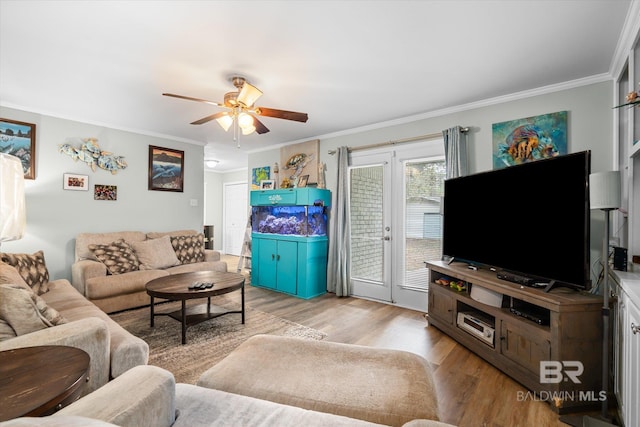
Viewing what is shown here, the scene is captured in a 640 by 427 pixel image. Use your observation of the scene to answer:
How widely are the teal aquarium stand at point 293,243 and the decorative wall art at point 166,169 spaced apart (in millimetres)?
1402

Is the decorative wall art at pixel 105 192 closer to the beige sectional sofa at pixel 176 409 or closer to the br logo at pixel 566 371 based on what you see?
the beige sectional sofa at pixel 176 409

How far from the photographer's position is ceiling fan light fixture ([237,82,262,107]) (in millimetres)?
2351

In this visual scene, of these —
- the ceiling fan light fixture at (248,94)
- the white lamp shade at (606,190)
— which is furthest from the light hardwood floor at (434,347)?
the ceiling fan light fixture at (248,94)

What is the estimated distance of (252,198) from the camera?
508cm

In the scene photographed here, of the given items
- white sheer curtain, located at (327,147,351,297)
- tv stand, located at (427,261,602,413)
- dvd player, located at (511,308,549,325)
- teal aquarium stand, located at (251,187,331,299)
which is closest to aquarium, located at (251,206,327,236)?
teal aquarium stand, located at (251,187,331,299)

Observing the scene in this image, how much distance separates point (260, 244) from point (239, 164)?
3.21m

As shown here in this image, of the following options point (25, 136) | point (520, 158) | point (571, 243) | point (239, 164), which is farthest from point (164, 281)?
point (239, 164)

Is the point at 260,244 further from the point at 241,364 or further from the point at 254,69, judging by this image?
the point at 241,364

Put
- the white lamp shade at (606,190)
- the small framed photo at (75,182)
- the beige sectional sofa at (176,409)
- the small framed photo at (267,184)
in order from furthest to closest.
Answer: the small framed photo at (267,184) < the small framed photo at (75,182) < the white lamp shade at (606,190) < the beige sectional sofa at (176,409)

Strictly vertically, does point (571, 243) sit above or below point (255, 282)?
above

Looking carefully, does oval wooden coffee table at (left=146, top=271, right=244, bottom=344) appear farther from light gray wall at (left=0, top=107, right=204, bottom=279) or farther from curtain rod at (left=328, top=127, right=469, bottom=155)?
curtain rod at (left=328, top=127, right=469, bottom=155)

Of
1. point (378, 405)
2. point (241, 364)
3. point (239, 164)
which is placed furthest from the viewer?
point (239, 164)

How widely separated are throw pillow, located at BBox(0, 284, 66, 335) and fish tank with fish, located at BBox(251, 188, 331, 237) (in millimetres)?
3082

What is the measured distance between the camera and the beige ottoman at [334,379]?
3.64 feet
